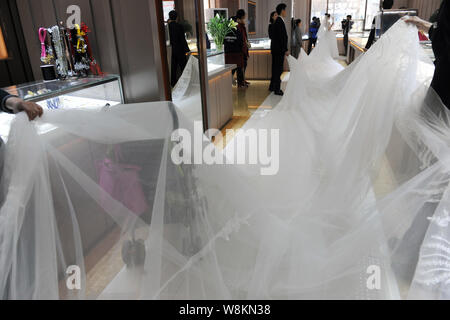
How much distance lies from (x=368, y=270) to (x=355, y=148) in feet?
3.94

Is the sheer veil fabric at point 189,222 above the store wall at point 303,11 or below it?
below

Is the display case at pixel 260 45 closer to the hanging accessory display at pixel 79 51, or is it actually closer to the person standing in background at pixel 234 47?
the person standing in background at pixel 234 47

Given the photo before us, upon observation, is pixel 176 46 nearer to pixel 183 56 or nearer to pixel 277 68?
pixel 183 56

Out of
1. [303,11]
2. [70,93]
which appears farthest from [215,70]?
[303,11]

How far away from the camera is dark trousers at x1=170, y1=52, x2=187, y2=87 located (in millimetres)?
2648

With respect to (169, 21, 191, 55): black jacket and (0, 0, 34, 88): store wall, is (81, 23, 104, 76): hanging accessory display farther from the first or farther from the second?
(169, 21, 191, 55): black jacket

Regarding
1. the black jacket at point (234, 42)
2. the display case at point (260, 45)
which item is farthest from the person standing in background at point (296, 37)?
the black jacket at point (234, 42)

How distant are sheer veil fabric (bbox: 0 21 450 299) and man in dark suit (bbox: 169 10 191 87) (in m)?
1.10

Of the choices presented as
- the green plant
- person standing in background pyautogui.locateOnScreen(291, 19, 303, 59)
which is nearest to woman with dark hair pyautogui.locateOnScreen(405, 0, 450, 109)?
the green plant

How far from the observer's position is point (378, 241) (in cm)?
149

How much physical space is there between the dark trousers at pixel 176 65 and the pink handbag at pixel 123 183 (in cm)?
133

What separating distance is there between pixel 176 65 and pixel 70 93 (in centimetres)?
99

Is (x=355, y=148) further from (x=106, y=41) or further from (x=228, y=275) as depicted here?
(x=106, y=41)

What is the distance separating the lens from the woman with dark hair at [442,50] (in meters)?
1.72
